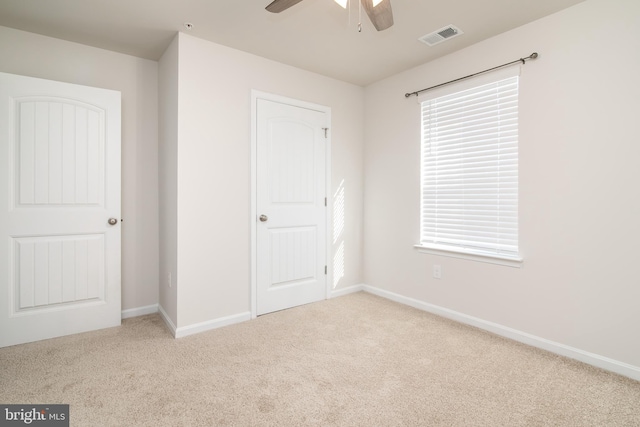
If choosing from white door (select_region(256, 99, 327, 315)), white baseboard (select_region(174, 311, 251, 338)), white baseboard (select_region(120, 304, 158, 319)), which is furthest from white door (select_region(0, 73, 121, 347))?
white door (select_region(256, 99, 327, 315))

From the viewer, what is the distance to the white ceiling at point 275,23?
89.8 inches

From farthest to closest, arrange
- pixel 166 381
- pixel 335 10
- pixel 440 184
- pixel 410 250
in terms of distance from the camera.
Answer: pixel 410 250
pixel 440 184
pixel 335 10
pixel 166 381

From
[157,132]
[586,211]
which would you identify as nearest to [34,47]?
[157,132]

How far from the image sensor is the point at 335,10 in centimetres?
237

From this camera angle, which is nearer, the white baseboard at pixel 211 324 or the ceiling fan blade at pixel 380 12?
the ceiling fan blade at pixel 380 12

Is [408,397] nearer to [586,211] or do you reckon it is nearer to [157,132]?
[586,211]

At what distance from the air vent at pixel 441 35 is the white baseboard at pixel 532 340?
2.48 meters

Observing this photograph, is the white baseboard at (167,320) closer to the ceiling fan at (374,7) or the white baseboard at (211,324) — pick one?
the white baseboard at (211,324)

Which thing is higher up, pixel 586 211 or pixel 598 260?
pixel 586 211

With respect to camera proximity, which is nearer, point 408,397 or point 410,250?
point 408,397

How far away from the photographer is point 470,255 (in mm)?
2906

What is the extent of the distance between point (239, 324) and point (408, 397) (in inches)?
66.4

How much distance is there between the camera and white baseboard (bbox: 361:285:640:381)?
2102mm

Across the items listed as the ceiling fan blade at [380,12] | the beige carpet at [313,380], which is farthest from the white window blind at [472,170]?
the ceiling fan blade at [380,12]
